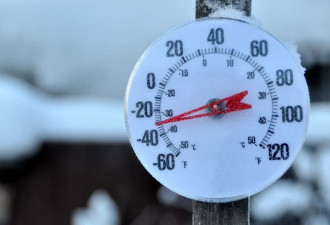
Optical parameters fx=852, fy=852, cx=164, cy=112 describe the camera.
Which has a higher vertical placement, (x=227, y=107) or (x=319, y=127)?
(x=227, y=107)

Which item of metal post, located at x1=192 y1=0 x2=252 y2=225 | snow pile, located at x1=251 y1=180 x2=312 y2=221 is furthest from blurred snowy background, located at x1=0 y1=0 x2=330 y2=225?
metal post, located at x1=192 y1=0 x2=252 y2=225

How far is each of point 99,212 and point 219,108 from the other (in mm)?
3449

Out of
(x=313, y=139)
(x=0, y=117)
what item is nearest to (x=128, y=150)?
(x=0, y=117)

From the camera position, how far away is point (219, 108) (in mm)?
1952

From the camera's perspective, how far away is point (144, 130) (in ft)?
6.50

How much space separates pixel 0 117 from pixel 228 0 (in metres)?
3.58

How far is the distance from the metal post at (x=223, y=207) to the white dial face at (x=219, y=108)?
0.06 meters

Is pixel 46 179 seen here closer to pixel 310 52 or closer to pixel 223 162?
pixel 310 52

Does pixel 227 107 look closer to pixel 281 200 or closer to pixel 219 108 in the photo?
pixel 219 108

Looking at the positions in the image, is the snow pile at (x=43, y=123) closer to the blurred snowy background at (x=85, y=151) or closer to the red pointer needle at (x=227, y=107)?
the blurred snowy background at (x=85, y=151)

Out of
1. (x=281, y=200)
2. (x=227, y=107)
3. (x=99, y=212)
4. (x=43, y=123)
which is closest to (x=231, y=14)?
(x=227, y=107)

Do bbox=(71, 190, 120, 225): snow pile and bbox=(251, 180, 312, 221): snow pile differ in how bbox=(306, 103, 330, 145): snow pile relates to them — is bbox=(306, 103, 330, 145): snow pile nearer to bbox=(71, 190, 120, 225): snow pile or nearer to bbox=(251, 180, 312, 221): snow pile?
bbox=(251, 180, 312, 221): snow pile

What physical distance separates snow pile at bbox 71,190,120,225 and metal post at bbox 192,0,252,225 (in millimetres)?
3203

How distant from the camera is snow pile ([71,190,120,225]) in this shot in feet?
17.1
